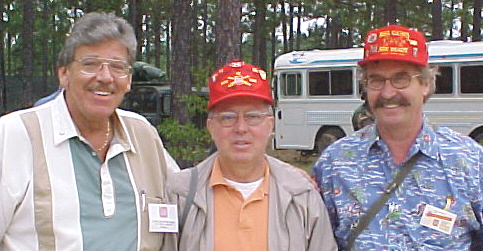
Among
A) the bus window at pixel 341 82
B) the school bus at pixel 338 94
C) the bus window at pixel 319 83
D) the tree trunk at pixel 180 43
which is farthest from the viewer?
the bus window at pixel 319 83

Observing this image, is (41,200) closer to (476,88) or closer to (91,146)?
(91,146)

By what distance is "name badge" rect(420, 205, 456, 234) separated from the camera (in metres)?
2.65

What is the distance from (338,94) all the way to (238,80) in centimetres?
1253

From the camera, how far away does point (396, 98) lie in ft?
8.72

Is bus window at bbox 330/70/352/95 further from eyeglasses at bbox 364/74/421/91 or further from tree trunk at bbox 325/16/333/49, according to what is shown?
tree trunk at bbox 325/16/333/49

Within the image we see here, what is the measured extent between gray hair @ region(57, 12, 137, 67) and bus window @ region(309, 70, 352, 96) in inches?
487

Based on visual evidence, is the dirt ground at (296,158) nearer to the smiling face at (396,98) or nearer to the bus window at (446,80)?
the bus window at (446,80)

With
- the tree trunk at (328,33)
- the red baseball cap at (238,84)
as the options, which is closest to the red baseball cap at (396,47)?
the red baseball cap at (238,84)

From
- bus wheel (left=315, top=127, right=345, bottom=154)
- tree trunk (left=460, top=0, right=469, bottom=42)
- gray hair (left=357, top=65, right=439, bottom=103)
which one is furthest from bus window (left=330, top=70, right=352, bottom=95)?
gray hair (left=357, top=65, right=439, bottom=103)

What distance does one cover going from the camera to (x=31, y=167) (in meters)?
2.46

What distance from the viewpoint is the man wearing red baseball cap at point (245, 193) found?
2.65 metres

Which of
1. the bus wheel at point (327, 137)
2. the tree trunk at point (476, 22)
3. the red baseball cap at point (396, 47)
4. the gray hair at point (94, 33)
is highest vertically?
the tree trunk at point (476, 22)

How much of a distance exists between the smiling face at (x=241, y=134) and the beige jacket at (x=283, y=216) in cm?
16

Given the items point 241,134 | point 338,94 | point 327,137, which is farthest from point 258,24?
point 241,134
